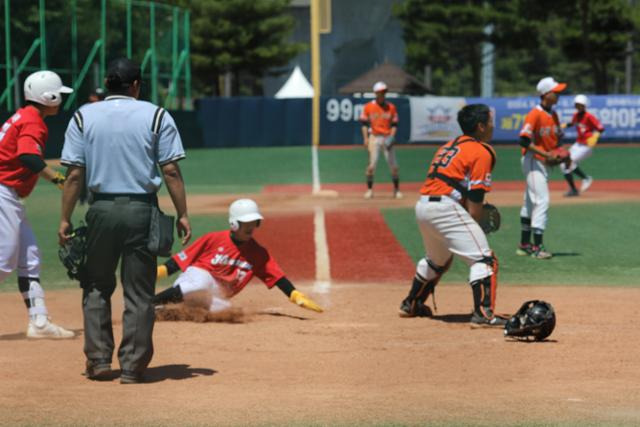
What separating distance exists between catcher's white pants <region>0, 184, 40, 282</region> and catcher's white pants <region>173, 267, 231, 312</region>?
135 centimetres

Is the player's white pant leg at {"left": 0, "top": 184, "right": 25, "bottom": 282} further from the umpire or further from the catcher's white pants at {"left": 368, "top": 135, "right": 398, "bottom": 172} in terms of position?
the catcher's white pants at {"left": 368, "top": 135, "right": 398, "bottom": 172}

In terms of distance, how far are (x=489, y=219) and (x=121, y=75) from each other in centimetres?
369

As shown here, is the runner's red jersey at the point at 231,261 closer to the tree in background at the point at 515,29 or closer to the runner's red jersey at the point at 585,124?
the runner's red jersey at the point at 585,124

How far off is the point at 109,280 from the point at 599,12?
48943 mm

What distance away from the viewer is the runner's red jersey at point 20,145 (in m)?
8.20

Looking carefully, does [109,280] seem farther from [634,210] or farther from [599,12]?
[599,12]

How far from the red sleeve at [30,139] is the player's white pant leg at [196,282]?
1.76m

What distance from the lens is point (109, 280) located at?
22.5 feet

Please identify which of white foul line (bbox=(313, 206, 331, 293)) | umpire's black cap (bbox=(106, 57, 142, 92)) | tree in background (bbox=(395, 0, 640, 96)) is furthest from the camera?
tree in background (bbox=(395, 0, 640, 96))

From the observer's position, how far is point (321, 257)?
13.5m

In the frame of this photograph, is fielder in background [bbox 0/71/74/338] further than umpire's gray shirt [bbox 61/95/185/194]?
Yes

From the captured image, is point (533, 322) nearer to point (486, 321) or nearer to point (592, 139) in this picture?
point (486, 321)

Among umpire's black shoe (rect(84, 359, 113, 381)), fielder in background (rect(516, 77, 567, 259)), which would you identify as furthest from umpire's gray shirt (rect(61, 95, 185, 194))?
fielder in background (rect(516, 77, 567, 259))

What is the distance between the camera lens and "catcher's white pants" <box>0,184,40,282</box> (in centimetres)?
834
